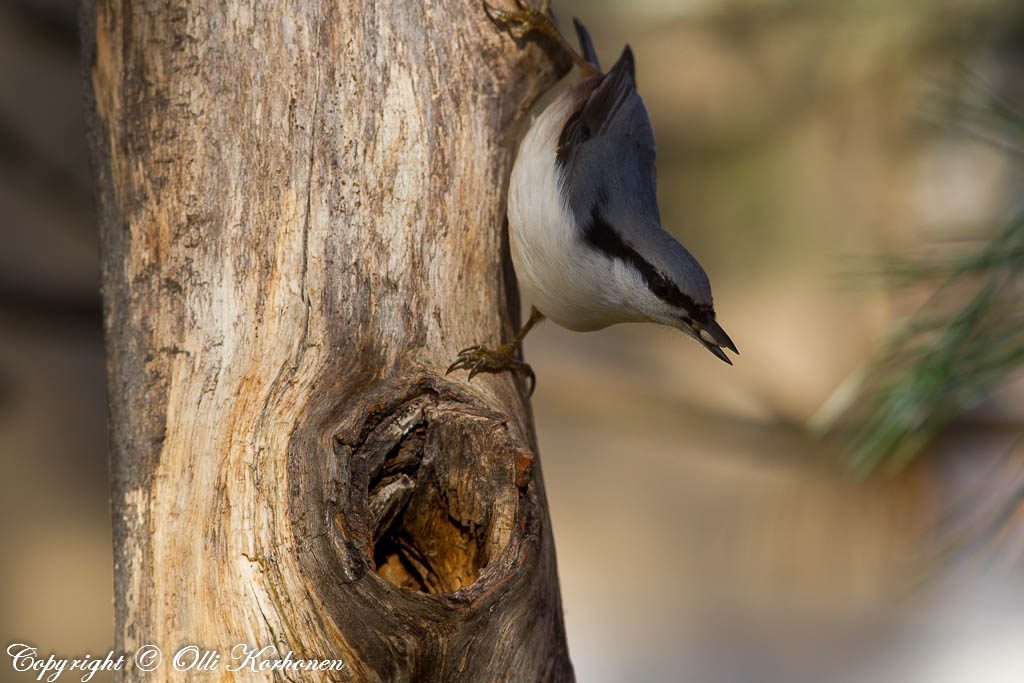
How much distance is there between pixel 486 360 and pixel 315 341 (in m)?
0.24

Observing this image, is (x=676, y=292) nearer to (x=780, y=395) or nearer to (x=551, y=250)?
(x=551, y=250)

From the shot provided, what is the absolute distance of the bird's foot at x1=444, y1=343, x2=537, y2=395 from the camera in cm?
114

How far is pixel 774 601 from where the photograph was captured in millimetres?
2764

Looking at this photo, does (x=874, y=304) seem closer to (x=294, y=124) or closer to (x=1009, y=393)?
(x=1009, y=393)

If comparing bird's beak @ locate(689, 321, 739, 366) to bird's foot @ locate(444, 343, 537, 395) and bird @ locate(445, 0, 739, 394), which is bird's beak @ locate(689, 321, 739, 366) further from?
bird's foot @ locate(444, 343, 537, 395)

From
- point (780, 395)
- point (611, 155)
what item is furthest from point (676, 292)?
point (780, 395)

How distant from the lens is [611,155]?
1319 millimetres

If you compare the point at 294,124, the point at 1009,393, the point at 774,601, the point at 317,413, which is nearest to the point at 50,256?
the point at 294,124

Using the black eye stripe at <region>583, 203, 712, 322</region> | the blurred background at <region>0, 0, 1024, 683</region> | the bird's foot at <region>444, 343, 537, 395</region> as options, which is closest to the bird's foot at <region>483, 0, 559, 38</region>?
the black eye stripe at <region>583, 203, 712, 322</region>

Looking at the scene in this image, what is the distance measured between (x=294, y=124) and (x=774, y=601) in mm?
2307

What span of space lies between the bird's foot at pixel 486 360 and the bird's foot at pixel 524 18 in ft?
1.61

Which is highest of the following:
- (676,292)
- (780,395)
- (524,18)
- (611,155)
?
(524,18)

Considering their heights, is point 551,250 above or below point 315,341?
above

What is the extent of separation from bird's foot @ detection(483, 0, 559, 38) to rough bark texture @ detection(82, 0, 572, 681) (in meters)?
0.04
